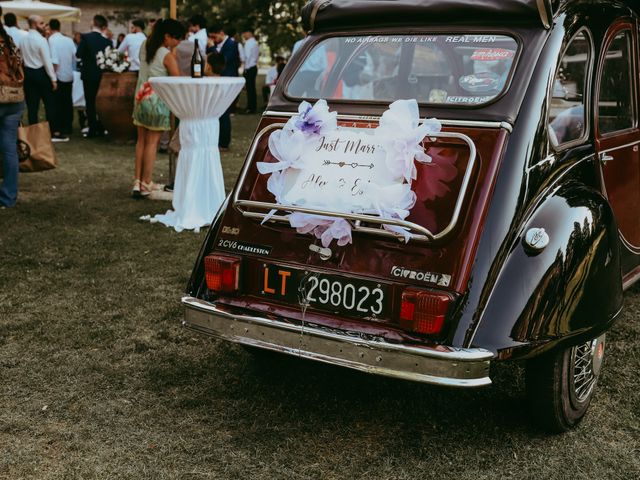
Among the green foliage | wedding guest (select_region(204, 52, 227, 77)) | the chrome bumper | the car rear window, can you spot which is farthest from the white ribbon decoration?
the green foliage

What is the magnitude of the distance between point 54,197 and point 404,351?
21.2 ft

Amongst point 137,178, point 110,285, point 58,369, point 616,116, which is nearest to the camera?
point 58,369

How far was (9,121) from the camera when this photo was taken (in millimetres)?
7414

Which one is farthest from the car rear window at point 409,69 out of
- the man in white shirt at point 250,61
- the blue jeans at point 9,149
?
the man in white shirt at point 250,61

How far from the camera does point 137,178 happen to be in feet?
27.2

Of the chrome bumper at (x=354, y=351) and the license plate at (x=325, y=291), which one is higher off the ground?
the license plate at (x=325, y=291)

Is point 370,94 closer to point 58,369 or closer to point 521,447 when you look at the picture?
point 521,447

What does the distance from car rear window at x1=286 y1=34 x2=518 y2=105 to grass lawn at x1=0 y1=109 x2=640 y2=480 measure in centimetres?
151

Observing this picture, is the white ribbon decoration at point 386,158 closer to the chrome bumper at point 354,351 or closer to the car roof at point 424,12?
the chrome bumper at point 354,351

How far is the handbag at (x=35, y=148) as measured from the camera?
7754 mm

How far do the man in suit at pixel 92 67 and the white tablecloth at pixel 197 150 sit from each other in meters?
6.41

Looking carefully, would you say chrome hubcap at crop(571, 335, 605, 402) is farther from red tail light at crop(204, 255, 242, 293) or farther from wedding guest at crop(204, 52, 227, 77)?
wedding guest at crop(204, 52, 227, 77)

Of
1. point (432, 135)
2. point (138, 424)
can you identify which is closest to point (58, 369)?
point (138, 424)

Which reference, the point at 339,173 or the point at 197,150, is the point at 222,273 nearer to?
the point at 339,173
